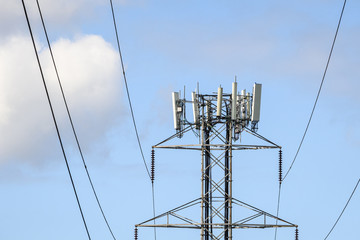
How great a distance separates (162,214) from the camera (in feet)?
237

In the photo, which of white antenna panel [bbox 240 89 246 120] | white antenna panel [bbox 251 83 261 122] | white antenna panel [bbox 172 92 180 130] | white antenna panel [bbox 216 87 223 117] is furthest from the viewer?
white antenna panel [bbox 172 92 180 130]

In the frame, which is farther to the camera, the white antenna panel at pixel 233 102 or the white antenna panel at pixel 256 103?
the white antenna panel at pixel 256 103

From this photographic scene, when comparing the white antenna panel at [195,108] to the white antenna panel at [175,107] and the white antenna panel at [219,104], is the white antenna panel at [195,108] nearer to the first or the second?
the white antenna panel at [175,107]

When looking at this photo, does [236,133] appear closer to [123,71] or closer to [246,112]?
[246,112]

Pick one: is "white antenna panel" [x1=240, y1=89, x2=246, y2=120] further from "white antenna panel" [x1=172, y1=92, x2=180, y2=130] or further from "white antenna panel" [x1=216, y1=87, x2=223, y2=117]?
"white antenna panel" [x1=172, y1=92, x2=180, y2=130]

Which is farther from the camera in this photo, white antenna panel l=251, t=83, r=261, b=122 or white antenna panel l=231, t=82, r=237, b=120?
white antenna panel l=251, t=83, r=261, b=122

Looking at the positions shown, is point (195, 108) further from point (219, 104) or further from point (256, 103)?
point (256, 103)

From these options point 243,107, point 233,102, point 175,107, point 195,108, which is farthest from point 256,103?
point 175,107

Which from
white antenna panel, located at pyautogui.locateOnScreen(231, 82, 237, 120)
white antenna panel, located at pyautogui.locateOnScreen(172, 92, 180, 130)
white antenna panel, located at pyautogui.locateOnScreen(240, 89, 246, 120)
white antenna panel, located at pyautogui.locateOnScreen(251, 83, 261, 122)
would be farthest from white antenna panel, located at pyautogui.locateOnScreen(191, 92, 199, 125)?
white antenna panel, located at pyautogui.locateOnScreen(251, 83, 261, 122)

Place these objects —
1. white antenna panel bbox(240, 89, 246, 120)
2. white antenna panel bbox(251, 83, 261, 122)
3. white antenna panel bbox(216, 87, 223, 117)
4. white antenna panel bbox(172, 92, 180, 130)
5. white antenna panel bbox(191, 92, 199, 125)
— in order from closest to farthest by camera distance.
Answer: white antenna panel bbox(216, 87, 223, 117)
white antenna panel bbox(251, 83, 261, 122)
white antenna panel bbox(191, 92, 199, 125)
white antenna panel bbox(240, 89, 246, 120)
white antenna panel bbox(172, 92, 180, 130)

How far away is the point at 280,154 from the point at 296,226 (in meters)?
4.92

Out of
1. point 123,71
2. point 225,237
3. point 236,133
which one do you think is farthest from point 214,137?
point 123,71

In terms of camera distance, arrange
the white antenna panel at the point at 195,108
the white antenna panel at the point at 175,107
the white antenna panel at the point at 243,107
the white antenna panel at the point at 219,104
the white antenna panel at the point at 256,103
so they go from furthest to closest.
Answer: the white antenna panel at the point at 175,107
the white antenna panel at the point at 243,107
the white antenna panel at the point at 195,108
the white antenna panel at the point at 256,103
the white antenna panel at the point at 219,104

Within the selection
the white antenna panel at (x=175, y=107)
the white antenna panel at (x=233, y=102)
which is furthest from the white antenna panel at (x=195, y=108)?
the white antenna panel at (x=233, y=102)
